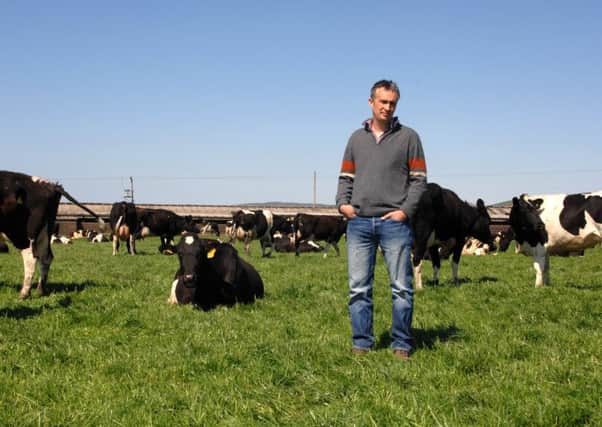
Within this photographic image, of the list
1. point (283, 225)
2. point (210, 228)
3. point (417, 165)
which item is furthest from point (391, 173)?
point (210, 228)

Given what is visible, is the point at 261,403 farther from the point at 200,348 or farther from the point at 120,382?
the point at 200,348

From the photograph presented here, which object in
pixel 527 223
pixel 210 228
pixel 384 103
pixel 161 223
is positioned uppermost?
pixel 384 103

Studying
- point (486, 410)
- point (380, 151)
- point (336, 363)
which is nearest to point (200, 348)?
point (336, 363)

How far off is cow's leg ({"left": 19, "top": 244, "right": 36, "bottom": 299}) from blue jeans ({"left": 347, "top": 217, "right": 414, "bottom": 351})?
696cm

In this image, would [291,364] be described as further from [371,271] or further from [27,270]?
[27,270]

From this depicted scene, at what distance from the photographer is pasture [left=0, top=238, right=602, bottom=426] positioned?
15.0 ft

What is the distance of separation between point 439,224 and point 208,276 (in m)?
6.15

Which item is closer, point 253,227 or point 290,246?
point 253,227

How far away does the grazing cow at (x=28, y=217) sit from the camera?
10987mm

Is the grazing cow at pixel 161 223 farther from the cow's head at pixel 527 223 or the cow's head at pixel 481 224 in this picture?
the cow's head at pixel 527 223

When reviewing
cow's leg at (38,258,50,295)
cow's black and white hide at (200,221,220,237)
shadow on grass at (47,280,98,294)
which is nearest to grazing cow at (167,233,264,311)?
shadow on grass at (47,280,98,294)

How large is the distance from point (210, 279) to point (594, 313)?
19.9 ft

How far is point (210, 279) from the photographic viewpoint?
10062mm

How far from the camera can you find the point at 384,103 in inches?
242
